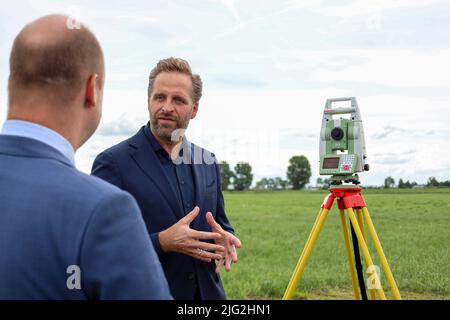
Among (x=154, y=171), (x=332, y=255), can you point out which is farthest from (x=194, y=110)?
(x=332, y=255)

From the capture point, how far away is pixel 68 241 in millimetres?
1087

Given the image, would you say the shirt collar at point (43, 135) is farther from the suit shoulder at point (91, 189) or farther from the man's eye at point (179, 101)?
the man's eye at point (179, 101)

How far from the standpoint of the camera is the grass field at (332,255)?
7238mm

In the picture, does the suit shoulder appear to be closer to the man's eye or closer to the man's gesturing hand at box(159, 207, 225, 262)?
the man's gesturing hand at box(159, 207, 225, 262)

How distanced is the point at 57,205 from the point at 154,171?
1785 millimetres

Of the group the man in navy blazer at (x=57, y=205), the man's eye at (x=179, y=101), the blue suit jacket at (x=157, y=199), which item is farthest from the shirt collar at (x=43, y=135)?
the man's eye at (x=179, y=101)

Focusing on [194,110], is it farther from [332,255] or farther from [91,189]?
[332,255]

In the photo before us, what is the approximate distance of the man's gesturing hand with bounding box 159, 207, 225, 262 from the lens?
8.45 ft

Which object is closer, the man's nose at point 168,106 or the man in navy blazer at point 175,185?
the man in navy blazer at point 175,185

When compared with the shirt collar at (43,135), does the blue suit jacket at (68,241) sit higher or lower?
lower

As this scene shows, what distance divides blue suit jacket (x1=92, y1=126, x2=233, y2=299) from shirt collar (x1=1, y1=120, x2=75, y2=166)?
1.60 m

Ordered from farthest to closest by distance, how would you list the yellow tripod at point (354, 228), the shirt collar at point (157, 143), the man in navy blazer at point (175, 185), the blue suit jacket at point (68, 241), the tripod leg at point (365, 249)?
the yellow tripod at point (354, 228) < the tripod leg at point (365, 249) < the shirt collar at point (157, 143) < the man in navy blazer at point (175, 185) < the blue suit jacket at point (68, 241)

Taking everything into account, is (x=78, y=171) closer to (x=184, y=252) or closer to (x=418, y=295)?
(x=184, y=252)
